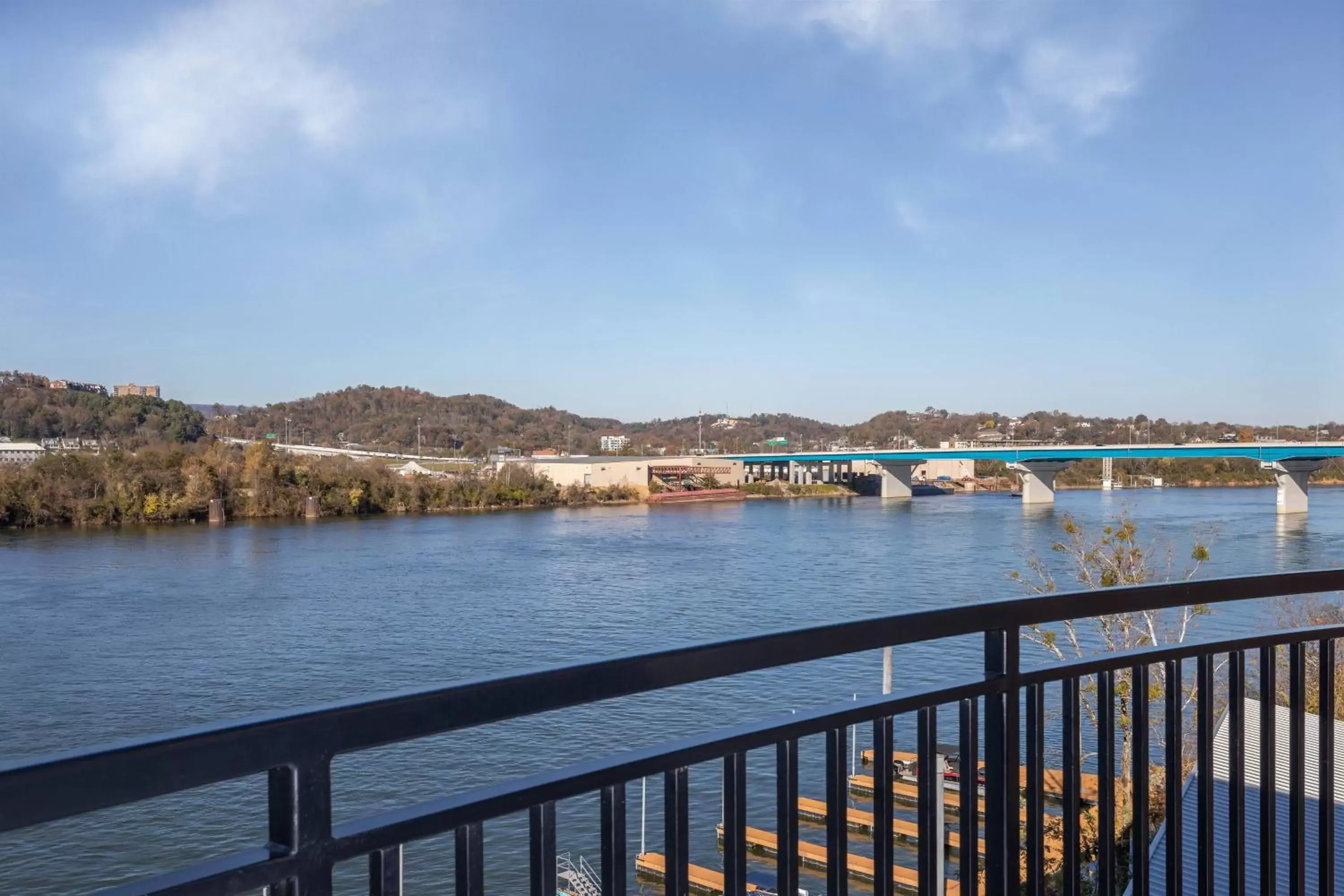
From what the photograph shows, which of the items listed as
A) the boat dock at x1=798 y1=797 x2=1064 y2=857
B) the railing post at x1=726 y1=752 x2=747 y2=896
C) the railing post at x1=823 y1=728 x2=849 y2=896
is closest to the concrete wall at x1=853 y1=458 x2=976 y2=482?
the boat dock at x1=798 y1=797 x2=1064 y2=857

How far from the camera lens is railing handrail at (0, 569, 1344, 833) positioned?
2.54ft

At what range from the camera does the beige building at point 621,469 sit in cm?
6166

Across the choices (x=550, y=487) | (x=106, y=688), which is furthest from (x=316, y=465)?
(x=106, y=688)

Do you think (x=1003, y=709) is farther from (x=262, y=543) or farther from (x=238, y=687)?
(x=262, y=543)

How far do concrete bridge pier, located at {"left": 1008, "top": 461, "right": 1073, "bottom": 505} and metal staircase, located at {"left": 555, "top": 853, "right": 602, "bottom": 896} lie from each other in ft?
149

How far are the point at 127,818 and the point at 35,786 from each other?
13.0m

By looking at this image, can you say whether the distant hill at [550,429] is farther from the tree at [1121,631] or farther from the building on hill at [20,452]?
the tree at [1121,631]

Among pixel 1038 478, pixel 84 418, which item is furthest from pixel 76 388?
pixel 1038 478

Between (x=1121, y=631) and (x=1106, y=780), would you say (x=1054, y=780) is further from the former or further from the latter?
(x=1106, y=780)

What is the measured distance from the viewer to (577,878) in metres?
8.59

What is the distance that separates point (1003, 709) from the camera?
1.54 meters

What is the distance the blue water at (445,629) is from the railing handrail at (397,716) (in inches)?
1.9

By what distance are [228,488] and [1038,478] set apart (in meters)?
38.1

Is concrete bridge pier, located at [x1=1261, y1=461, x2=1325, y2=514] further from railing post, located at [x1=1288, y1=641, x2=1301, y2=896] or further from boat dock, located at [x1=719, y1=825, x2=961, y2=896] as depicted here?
railing post, located at [x1=1288, y1=641, x2=1301, y2=896]
